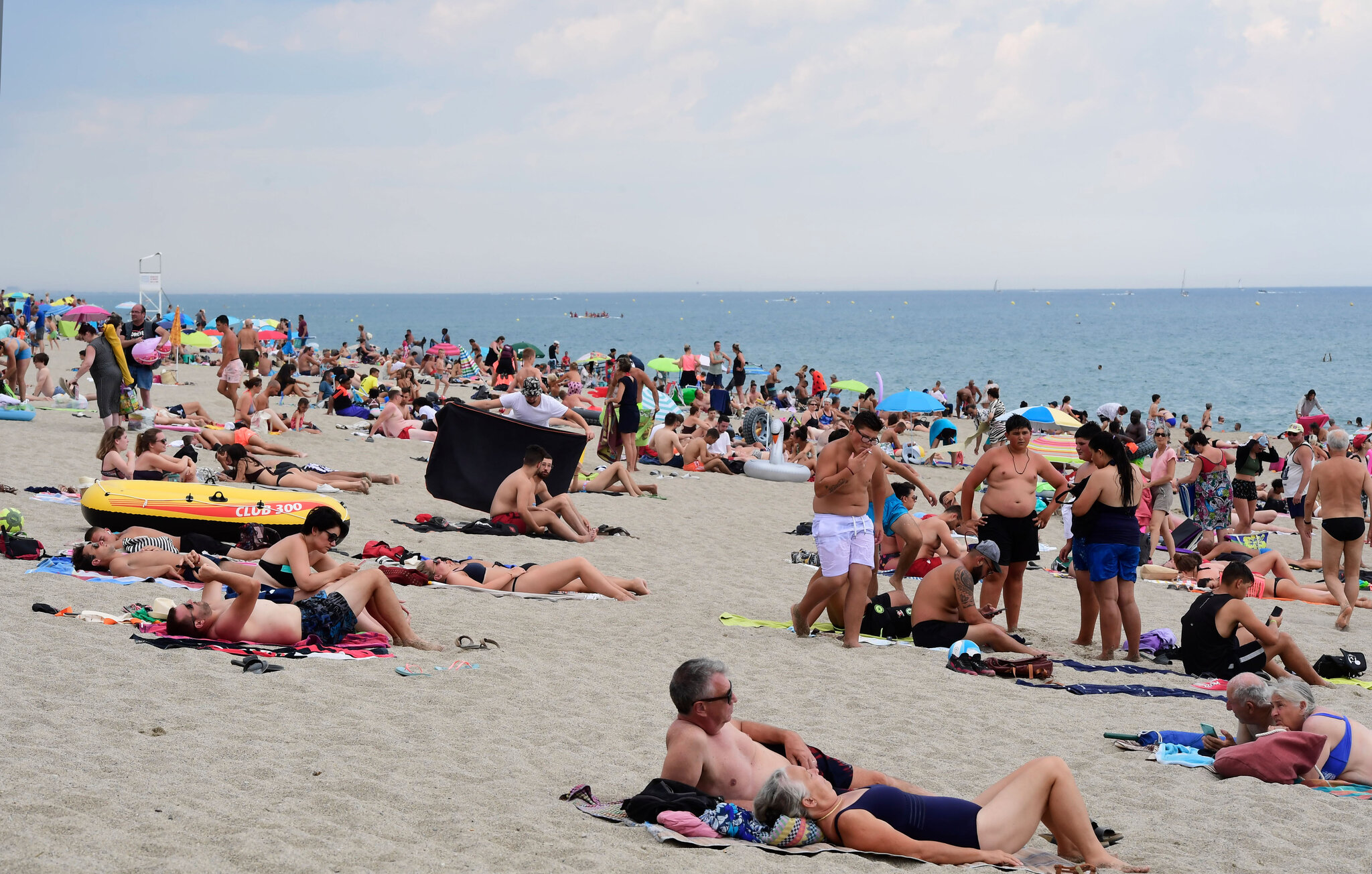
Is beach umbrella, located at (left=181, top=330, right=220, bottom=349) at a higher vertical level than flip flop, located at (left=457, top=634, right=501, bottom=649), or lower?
higher

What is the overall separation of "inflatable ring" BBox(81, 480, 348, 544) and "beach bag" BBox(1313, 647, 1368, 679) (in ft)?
22.7

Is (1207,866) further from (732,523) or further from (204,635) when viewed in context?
(732,523)

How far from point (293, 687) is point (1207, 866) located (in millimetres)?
3986

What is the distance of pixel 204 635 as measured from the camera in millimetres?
5984

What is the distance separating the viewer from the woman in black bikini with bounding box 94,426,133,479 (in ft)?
31.0

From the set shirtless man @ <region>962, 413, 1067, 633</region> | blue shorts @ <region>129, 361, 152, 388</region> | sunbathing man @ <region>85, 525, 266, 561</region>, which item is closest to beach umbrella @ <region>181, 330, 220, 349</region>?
blue shorts @ <region>129, 361, 152, 388</region>

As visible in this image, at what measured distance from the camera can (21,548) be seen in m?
7.63

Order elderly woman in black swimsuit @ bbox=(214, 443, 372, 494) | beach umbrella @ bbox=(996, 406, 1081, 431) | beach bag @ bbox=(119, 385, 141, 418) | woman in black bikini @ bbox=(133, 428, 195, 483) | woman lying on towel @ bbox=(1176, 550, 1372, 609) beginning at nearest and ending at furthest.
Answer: woman in black bikini @ bbox=(133, 428, 195, 483) → woman lying on towel @ bbox=(1176, 550, 1372, 609) → elderly woman in black swimsuit @ bbox=(214, 443, 372, 494) → beach bag @ bbox=(119, 385, 141, 418) → beach umbrella @ bbox=(996, 406, 1081, 431)

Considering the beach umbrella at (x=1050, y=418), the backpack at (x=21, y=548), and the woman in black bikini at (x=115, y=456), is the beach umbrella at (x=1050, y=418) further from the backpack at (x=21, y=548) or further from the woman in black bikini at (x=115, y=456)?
the backpack at (x=21, y=548)

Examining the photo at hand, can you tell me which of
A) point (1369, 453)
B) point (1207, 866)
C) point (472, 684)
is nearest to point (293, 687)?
point (472, 684)

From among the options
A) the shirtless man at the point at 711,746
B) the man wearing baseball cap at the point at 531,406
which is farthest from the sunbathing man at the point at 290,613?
the man wearing baseball cap at the point at 531,406

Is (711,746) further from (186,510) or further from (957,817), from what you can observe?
(186,510)

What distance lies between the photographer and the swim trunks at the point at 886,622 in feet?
25.0

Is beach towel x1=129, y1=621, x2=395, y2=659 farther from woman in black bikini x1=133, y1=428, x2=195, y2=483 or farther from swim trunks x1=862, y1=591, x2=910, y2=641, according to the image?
woman in black bikini x1=133, y1=428, x2=195, y2=483
